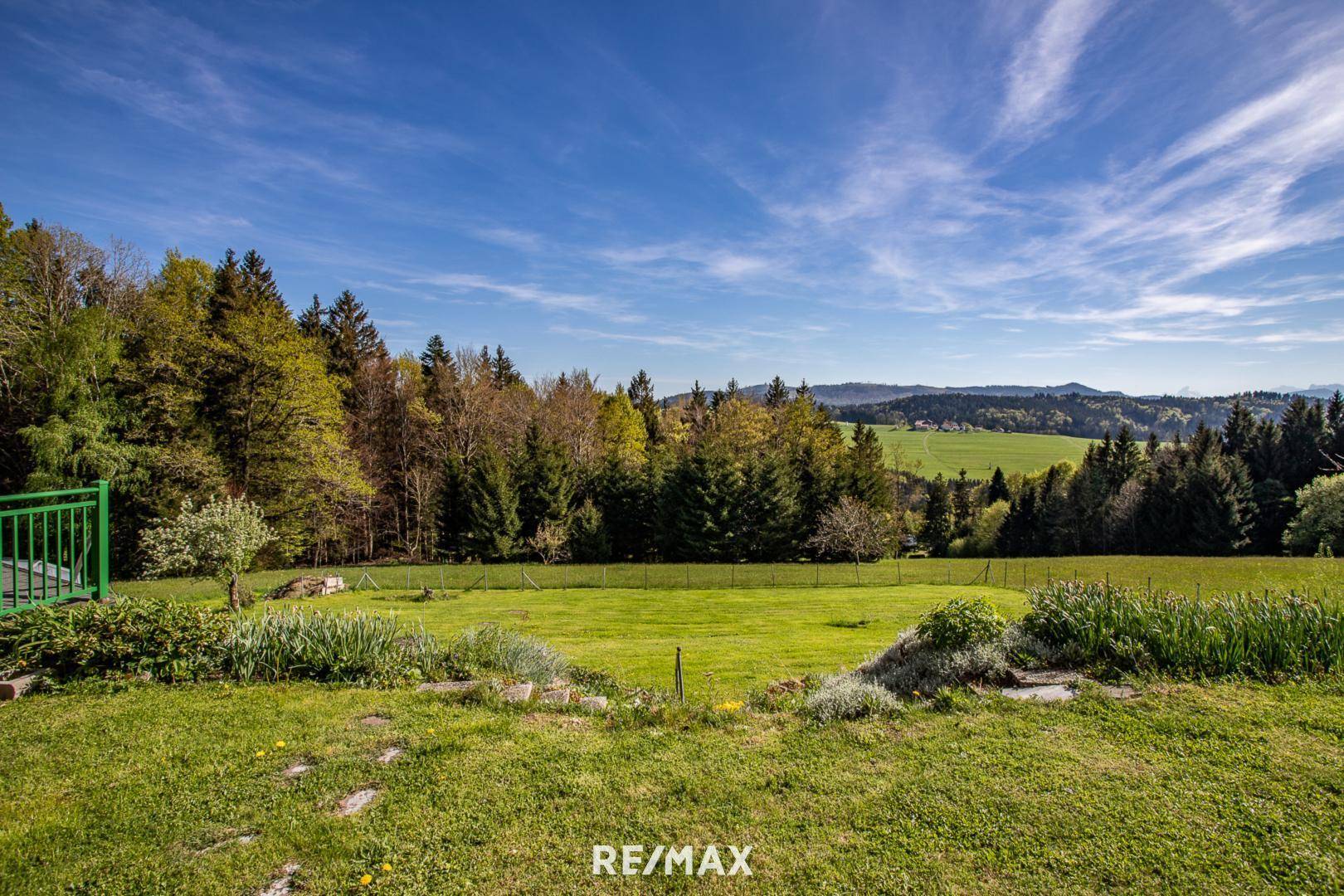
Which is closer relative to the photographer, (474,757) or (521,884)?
(521,884)

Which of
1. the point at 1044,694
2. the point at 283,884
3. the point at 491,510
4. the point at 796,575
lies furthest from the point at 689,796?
the point at 491,510

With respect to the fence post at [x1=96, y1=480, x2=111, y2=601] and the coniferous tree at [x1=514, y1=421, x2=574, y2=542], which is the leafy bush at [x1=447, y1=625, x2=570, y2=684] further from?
the coniferous tree at [x1=514, y1=421, x2=574, y2=542]

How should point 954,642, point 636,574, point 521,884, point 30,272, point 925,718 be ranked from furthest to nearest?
point 636,574 < point 30,272 < point 954,642 < point 925,718 < point 521,884

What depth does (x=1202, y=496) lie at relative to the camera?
4853cm

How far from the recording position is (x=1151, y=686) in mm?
6410

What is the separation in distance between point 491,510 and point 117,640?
31.9 metres

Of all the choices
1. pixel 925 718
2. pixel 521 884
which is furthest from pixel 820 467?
pixel 521 884

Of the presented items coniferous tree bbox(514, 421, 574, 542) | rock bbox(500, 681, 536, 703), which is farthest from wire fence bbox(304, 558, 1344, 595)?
rock bbox(500, 681, 536, 703)

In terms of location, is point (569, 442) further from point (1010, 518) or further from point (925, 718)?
point (1010, 518)

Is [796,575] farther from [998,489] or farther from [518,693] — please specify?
[998,489]

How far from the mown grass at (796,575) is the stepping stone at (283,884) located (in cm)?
2434

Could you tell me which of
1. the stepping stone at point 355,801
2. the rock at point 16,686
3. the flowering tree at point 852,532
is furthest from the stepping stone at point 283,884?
the flowering tree at point 852,532

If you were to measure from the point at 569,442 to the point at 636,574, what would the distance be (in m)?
17.3

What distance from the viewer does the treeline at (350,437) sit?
25422 mm
